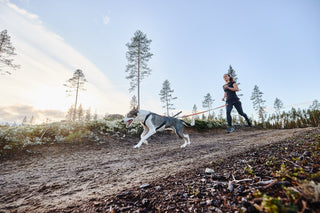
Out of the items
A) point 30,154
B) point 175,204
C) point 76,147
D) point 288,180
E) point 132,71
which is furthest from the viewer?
point 132,71

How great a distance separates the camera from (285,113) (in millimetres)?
44500

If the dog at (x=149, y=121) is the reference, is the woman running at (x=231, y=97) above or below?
above

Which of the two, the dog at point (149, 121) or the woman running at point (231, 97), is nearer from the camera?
the woman running at point (231, 97)

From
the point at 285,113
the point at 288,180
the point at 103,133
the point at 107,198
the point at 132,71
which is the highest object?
the point at 132,71

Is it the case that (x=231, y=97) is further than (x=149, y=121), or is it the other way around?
(x=149, y=121)

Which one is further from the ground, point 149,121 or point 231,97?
point 231,97

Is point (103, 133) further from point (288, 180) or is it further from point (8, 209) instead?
point (288, 180)

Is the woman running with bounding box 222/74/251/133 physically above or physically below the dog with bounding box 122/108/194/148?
above

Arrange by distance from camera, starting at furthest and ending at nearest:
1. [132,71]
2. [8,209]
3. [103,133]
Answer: [132,71] → [103,133] → [8,209]

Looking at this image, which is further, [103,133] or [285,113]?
[285,113]

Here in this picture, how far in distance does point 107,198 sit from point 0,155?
6.66 metres

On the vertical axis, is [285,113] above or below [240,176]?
above

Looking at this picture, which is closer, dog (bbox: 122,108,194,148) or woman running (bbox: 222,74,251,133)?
woman running (bbox: 222,74,251,133)

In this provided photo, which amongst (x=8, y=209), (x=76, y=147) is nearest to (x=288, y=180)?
(x=8, y=209)
